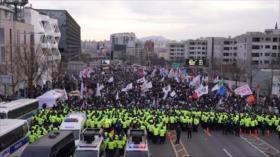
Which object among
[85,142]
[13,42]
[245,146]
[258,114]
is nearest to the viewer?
[85,142]

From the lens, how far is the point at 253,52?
9938 centimetres

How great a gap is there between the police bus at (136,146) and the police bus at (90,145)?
4.10 feet

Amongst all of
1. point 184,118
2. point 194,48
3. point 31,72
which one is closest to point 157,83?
point 31,72

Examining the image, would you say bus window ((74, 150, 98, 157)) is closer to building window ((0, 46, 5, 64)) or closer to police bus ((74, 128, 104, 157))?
police bus ((74, 128, 104, 157))

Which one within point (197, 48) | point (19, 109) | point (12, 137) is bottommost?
point (12, 137)

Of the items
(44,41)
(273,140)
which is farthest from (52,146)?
(44,41)

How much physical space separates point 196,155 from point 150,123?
4.20 metres

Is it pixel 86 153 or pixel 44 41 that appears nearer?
pixel 86 153

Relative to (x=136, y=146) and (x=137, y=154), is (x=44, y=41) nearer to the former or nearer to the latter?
(x=136, y=146)

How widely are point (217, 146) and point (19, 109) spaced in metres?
12.4

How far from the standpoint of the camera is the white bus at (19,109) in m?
24.9

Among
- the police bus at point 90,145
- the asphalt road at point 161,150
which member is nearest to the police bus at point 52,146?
the police bus at point 90,145

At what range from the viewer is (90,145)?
1802cm

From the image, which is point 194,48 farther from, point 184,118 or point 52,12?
point 184,118
